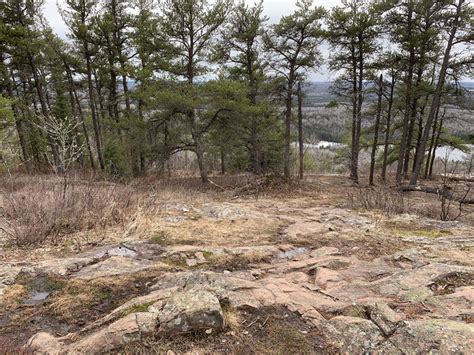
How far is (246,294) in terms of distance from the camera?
3.30 m

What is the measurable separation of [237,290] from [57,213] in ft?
13.7

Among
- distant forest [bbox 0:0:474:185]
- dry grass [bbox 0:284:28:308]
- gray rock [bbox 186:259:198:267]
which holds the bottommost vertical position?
gray rock [bbox 186:259:198:267]

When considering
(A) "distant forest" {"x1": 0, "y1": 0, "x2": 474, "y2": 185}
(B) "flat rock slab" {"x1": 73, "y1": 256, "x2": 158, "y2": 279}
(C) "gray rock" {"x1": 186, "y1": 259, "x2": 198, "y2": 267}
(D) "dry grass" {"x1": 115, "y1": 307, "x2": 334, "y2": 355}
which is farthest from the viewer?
(A) "distant forest" {"x1": 0, "y1": 0, "x2": 474, "y2": 185}

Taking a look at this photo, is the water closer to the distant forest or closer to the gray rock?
the gray rock

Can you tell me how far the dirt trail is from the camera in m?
2.58

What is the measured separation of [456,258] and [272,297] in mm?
2932

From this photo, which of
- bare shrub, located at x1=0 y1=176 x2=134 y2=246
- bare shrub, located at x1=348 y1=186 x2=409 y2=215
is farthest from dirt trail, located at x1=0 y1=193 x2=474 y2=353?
bare shrub, located at x1=348 y1=186 x2=409 y2=215

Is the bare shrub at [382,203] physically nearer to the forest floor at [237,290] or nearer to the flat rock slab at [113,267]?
the forest floor at [237,290]

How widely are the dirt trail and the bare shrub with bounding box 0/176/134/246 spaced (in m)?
0.84

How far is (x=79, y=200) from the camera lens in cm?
654

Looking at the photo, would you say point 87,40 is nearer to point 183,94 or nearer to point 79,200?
point 183,94

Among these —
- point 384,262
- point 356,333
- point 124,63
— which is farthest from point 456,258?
point 124,63

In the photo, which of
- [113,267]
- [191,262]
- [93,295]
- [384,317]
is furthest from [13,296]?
[384,317]

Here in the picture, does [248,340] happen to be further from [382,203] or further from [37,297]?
[382,203]
